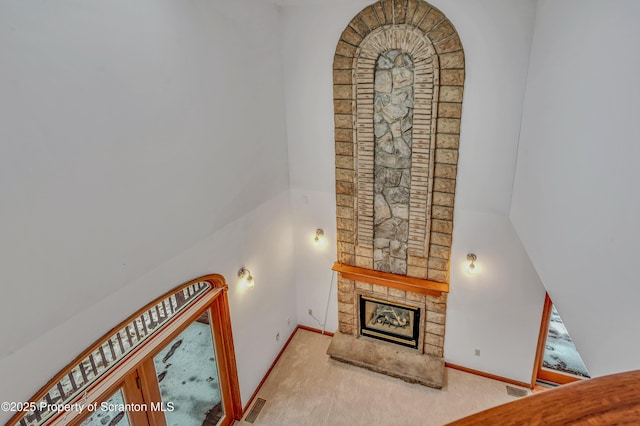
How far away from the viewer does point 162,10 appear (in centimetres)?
270

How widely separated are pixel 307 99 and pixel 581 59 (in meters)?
2.87

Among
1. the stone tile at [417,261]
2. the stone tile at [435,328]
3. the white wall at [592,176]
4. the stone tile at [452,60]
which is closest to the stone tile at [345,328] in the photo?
the stone tile at [435,328]

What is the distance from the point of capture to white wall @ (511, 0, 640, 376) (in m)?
1.68

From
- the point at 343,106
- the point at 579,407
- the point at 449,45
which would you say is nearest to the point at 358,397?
the point at 343,106

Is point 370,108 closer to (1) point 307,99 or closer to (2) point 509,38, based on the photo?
(1) point 307,99

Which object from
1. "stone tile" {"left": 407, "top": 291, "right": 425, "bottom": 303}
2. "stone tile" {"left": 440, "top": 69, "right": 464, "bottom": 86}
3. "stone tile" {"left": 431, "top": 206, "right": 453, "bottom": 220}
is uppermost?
"stone tile" {"left": 440, "top": 69, "right": 464, "bottom": 86}

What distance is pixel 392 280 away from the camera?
4.73 metres

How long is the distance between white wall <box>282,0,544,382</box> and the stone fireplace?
13 centimetres

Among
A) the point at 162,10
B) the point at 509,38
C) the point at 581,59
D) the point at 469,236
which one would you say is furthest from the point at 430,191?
the point at 162,10

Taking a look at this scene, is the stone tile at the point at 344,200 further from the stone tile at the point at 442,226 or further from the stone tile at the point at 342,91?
the stone tile at the point at 342,91

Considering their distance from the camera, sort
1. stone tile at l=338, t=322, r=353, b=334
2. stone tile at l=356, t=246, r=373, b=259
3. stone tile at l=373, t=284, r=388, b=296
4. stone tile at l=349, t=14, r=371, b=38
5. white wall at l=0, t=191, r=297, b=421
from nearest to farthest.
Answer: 1. white wall at l=0, t=191, r=297, b=421
2. stone tile at l=349, t=14, r=371, b=38
3. stone tile at l=356, t=246, r=373, b=259
4. stone tile at l=373, t=284, r=388, b=296
5. stone tile at l=338, t=322, r=353, b=334

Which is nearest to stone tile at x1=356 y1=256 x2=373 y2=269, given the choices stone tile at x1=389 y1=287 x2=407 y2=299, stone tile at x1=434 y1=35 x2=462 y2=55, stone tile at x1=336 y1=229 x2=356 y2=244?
stone tile at x1=336 y1=229 x2=356 y2=244

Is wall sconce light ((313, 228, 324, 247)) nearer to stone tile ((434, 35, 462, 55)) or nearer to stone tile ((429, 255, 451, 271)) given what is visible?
stone tile ((429, 255, 451, 271))

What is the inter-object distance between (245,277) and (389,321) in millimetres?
2304
